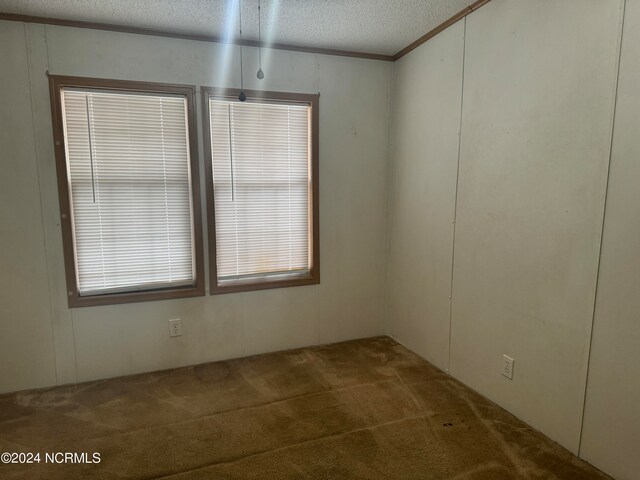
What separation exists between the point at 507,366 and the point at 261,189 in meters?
2.12

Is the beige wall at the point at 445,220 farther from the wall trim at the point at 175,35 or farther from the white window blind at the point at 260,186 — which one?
the white window blind at the point at 260,186

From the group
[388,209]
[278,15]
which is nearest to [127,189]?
[278,15]

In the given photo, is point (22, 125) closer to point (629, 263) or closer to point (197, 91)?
point (197, 91)

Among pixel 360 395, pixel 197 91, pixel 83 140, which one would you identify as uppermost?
pixel 197 91

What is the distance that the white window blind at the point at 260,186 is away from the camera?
2.94m

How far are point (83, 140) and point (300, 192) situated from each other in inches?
62.5

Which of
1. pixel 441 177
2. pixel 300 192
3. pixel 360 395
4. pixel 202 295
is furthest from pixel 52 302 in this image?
pixel 441 177

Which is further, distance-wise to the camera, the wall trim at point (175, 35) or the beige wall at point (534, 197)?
the wall trim at point (175, 35)

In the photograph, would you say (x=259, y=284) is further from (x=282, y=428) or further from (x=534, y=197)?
(x=534, y=197)

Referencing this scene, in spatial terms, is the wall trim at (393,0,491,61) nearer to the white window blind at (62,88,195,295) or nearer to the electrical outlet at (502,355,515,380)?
the white window blind at (62,88,195,295)

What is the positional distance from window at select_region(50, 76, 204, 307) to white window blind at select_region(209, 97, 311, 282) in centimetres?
20

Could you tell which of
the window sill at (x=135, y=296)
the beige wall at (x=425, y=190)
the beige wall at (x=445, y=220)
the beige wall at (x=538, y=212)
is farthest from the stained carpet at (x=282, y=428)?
the window sill at (x=135, y=296)

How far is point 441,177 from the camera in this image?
2773 mm

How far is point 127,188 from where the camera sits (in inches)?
107
